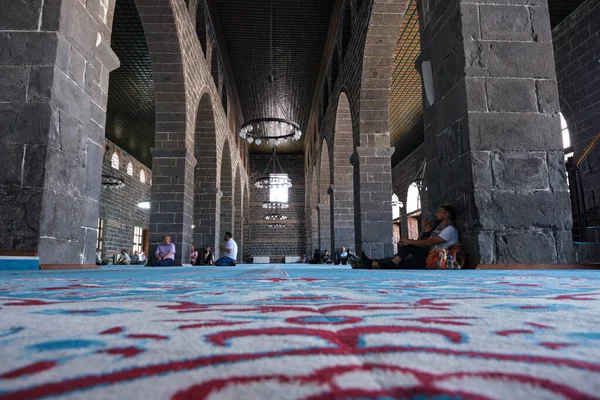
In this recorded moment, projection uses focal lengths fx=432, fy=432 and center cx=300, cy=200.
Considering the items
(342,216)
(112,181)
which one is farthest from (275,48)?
(112,181)

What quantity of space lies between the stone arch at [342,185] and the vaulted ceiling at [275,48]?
2.62 m

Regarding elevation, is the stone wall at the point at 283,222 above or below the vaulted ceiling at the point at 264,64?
below

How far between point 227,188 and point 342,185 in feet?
16.1

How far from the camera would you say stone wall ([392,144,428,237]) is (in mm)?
18047

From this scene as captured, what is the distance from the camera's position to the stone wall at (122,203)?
16.7 meters

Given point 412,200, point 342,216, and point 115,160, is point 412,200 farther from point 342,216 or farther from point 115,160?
point 115,160

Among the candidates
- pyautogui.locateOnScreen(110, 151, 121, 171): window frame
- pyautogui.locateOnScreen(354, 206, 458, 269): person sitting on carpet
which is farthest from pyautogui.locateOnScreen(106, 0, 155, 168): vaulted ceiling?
pyautogui.locateOnScreen(354, 206, 458, 269): person sitting on carpet

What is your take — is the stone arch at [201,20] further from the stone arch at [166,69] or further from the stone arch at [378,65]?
the stone arch at [378,65]

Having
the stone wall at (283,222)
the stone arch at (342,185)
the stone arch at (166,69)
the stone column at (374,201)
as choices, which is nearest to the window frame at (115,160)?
the stone wall at (283,222)

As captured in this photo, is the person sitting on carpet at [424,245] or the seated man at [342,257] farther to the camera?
the seated man at [342,257]

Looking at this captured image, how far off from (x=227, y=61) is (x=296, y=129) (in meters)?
3.33

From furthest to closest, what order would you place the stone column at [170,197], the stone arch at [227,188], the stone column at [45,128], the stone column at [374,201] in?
the stone arch at [227,188] → the stone column at [170,197] → the stone column at [374,201] → the stone column at [45,128]

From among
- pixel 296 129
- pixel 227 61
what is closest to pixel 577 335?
pixel 296 129

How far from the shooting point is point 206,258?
10.3 metres
